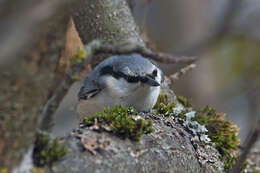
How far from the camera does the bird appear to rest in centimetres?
327

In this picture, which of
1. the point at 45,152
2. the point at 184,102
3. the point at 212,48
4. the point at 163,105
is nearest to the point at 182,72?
the point at 184,102

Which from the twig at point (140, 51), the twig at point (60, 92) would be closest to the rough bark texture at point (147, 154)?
the twig at point (60, 92)

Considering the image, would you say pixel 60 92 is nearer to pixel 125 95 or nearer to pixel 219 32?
pixel 125 95

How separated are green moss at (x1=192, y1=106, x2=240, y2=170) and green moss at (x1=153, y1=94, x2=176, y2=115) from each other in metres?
0.23

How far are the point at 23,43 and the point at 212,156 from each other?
6.22 ft

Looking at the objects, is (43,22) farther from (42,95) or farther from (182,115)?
(182,115)

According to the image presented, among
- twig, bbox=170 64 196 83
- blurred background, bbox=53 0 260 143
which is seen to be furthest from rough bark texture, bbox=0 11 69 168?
blurred background, bbox=53 0 260 143

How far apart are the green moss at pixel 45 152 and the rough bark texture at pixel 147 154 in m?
0.04

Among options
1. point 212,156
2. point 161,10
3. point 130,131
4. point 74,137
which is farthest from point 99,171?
point 161,10

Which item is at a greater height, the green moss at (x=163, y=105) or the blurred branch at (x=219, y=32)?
the blurred branch at (x=219, y=32)

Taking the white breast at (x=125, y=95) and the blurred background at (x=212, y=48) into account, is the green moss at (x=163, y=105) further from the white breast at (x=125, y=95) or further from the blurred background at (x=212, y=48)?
the blurred background at (x=212, y=48)

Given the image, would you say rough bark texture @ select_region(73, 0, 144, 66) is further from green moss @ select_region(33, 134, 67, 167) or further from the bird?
green moss @ select_region(33, 134, 67, 167)

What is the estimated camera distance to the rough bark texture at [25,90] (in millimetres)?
1641

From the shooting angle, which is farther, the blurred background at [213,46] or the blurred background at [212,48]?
the blurred background at [213,46]
